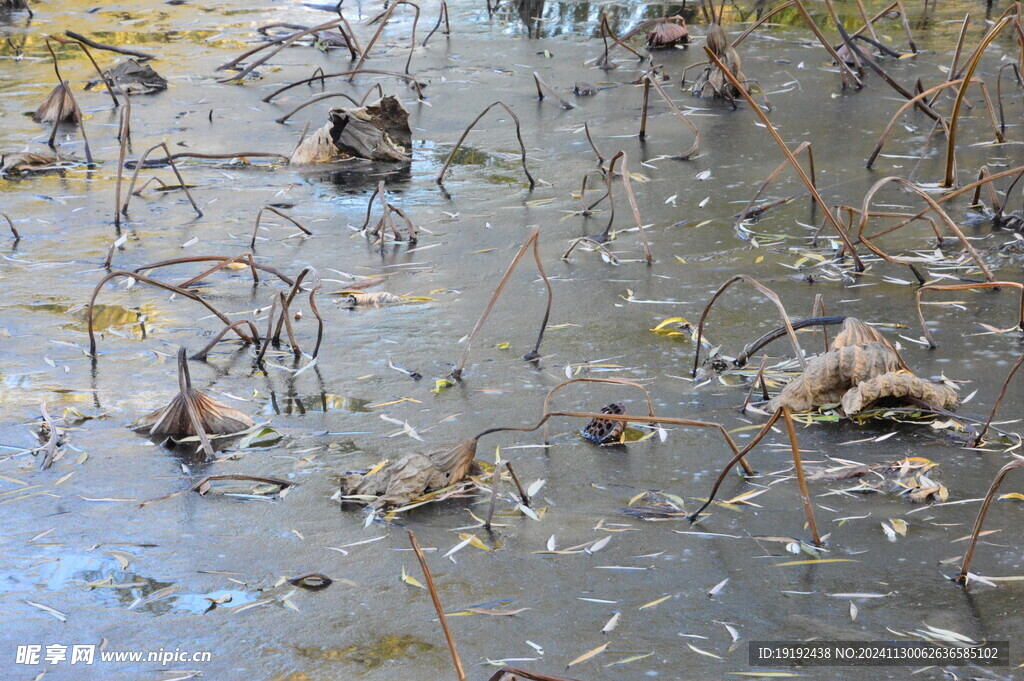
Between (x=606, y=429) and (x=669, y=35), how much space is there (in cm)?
547

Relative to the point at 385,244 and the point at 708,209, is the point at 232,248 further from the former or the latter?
the point at 708,209

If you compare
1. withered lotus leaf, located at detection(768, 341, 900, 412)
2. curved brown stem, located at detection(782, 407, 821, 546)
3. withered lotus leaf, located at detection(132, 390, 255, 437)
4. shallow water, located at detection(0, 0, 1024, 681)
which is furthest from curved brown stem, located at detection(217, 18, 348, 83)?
curved brown stem, located at detection(782, 407, 821, 546)

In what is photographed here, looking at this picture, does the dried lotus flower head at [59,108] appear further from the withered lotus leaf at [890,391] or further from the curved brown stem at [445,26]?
the withered lotus leaf at [890,391]

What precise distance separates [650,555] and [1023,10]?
7.07 m

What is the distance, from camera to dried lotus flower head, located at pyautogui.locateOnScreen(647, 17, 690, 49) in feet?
24.7

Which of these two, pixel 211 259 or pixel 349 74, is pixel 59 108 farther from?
pixel 211 259

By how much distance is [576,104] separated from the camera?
645 centimetres

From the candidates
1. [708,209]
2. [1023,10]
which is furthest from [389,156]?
[1023,10]

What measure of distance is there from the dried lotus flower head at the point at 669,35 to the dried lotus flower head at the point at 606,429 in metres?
5.36

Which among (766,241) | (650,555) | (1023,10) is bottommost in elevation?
(650,555)

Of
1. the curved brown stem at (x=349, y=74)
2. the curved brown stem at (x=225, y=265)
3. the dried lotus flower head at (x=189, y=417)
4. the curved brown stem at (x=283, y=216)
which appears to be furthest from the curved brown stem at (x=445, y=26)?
the dried lotus flower head at (x=189, y=417)

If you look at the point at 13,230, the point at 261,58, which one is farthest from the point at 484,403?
the point at 261,58

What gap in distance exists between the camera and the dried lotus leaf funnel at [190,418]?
2869 millimetres

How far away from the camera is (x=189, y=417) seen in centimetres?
288
